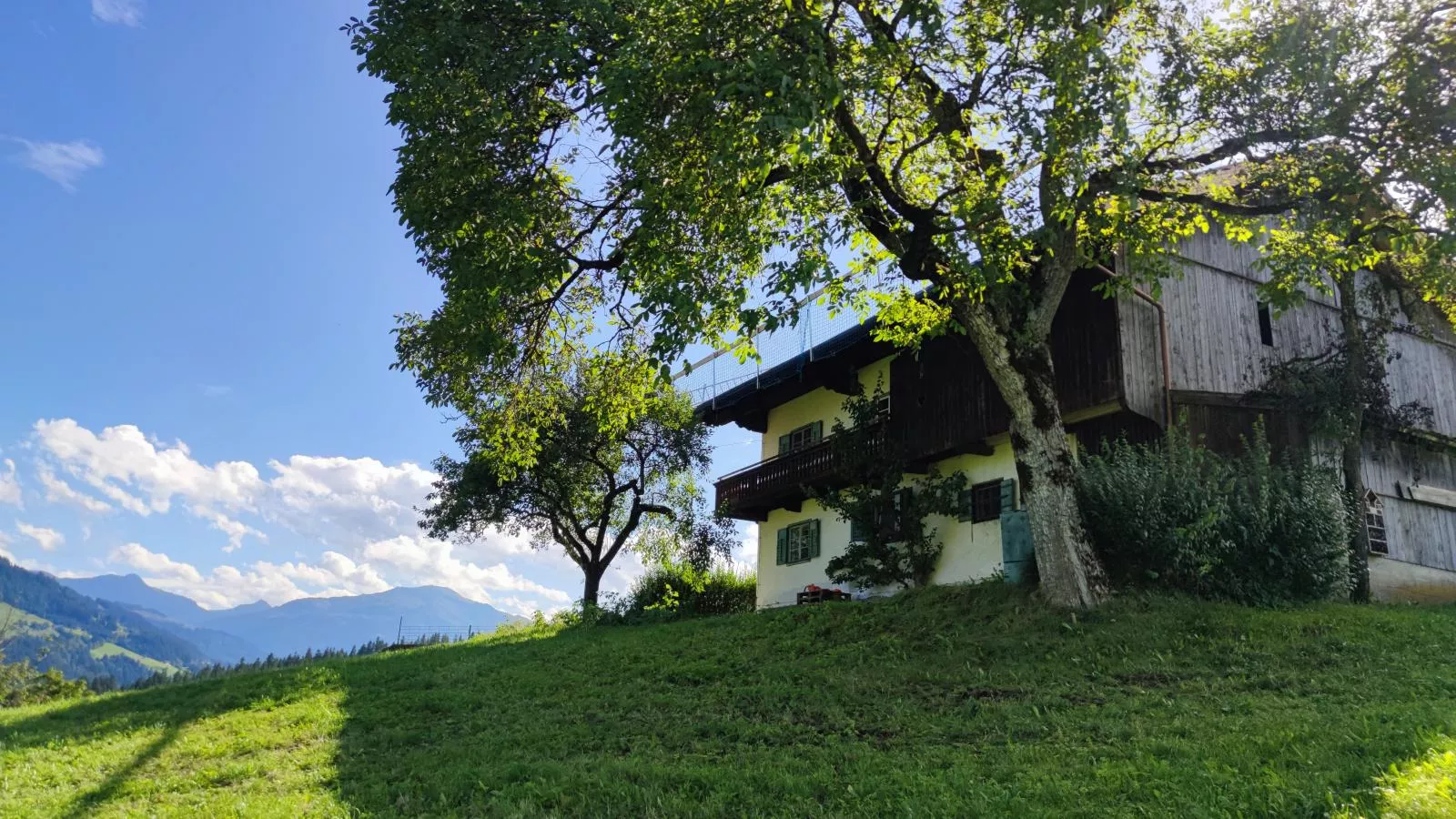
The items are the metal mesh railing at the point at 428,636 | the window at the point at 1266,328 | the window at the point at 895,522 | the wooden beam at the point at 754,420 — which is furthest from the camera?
the wooden beam at the point at 754,420

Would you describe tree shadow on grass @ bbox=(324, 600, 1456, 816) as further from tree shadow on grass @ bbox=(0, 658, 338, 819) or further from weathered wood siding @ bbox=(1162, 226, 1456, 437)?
weathered wood siding @ bbox=(1162, 226, 1456, 437)

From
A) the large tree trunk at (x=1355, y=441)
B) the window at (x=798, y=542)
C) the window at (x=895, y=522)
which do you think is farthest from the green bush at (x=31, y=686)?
the large tree trunk at (x=1355, y=441)

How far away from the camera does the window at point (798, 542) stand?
25.8m

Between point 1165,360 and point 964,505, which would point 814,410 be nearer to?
point 964,505

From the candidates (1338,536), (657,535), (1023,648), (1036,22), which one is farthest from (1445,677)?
(657,535)

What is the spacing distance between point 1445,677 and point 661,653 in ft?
34.3

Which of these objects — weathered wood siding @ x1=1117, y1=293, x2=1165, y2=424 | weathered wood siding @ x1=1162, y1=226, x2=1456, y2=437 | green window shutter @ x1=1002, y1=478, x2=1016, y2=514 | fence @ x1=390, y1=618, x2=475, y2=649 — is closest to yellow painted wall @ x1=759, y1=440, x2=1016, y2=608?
green window shutter @ x1=1002, y1=478, x2=1016, y2=514

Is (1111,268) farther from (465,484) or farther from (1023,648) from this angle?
(465,484)

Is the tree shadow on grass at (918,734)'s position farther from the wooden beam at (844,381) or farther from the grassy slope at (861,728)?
the wooden beam at (844,381)

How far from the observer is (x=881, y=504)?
2152 cm

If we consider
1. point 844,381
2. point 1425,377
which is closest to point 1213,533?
point 1425,377

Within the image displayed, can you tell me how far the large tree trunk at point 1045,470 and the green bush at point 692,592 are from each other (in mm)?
13456

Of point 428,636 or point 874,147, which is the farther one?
point 428,636

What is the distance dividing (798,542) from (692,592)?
12.4 ft
